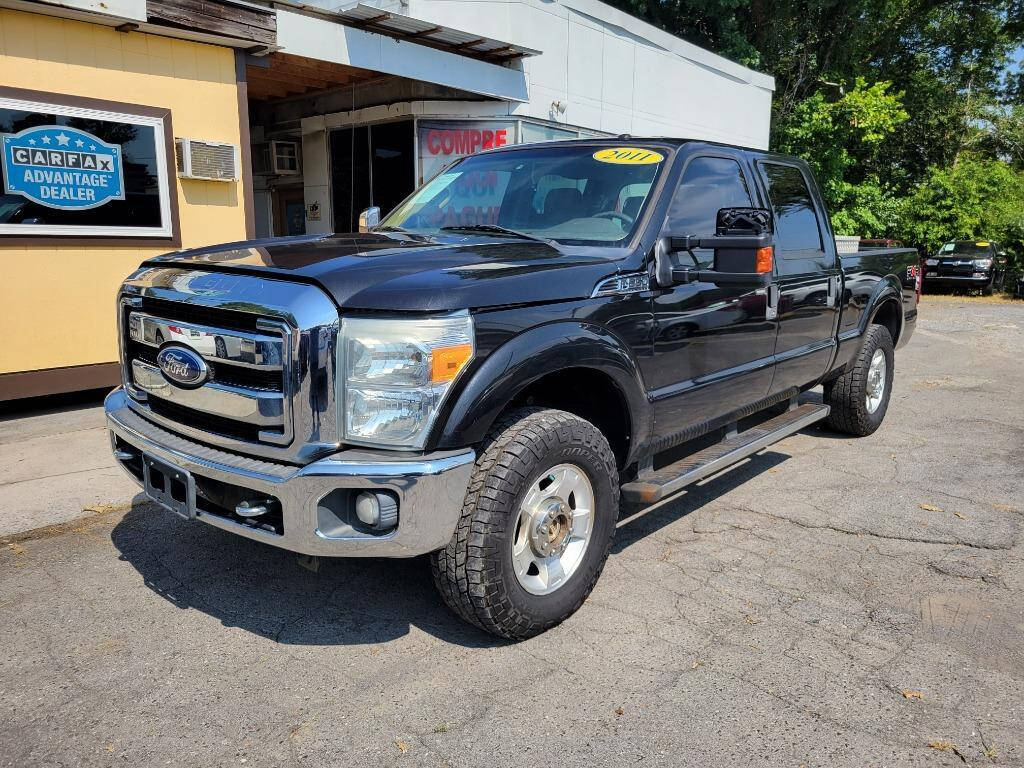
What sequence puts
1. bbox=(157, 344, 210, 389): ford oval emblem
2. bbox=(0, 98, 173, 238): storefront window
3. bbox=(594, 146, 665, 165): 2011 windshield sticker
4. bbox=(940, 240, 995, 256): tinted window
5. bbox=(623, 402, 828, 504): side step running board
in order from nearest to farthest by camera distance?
bbox=(157, 344, 210, 389): ford oval emblem < bbox=(623, 402, 828, 504): side step running board < bbox=(594, 146, 665, 165): 2011 windshield sticker < bbox=(0, 98, 173, 238): storefront window < bbox=(940, 240, 995, 256): tinted window

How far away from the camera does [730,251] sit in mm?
3469

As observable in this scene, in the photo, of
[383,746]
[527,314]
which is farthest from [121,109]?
[383,746]

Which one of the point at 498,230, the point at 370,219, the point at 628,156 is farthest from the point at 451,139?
the point at 498,230

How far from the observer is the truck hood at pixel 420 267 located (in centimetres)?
276

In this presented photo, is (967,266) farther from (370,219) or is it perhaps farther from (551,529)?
(551,529)

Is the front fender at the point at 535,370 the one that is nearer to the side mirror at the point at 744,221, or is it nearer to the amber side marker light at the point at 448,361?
the amber side marker light at the point at 448,361

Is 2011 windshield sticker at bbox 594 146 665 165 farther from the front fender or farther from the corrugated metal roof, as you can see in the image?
the corrugated metal roof

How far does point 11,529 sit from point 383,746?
9.39 ft

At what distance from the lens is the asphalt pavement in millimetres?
2596

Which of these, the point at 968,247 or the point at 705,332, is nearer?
the point at 705,332

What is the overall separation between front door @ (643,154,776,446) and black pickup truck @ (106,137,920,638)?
0.6 inches

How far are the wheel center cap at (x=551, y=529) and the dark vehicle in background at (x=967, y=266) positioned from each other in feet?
76.8

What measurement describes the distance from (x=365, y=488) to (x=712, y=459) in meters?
2.08

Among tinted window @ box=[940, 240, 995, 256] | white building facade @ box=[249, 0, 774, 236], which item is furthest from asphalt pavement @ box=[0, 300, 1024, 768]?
tinted window @ box=[940, 240, 995, 256]
